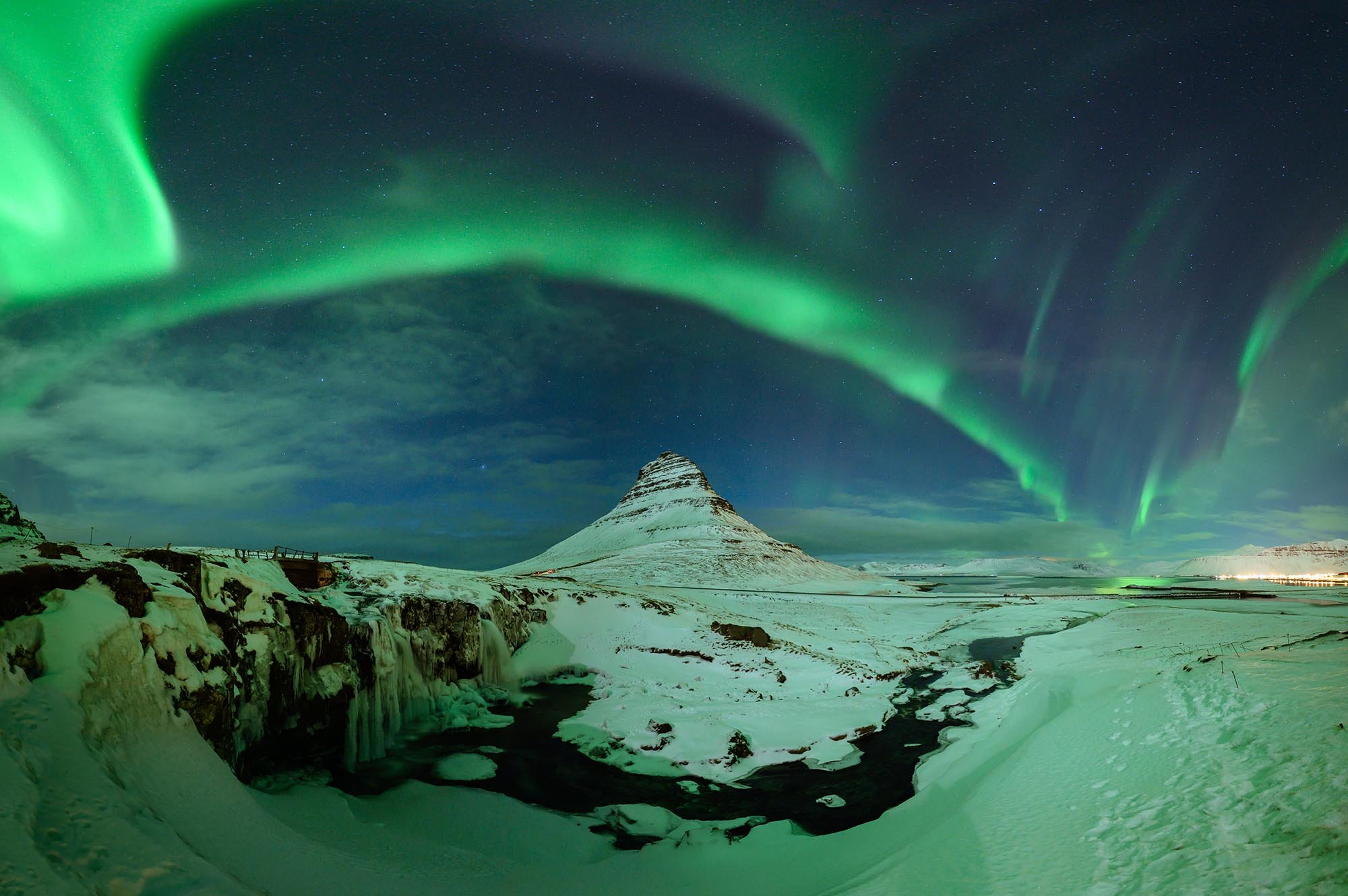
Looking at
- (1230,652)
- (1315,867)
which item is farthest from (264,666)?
(1230,652)

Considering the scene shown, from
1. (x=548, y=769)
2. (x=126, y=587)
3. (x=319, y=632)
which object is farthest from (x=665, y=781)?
(x=126, y=587)

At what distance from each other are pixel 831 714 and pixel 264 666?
17159mm

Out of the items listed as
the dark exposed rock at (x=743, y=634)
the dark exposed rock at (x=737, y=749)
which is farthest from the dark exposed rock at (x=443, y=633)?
the dark exposed rock at (x=743, y=634)

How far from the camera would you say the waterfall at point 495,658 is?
23516 mm

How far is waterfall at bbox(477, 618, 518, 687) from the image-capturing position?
23516 millimetres

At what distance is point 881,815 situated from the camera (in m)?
11.8

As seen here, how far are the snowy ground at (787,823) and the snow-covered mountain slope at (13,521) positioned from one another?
360 inches

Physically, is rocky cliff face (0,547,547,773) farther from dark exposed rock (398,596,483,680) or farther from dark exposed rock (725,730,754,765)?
dark exposed rock (725,730,754,765)

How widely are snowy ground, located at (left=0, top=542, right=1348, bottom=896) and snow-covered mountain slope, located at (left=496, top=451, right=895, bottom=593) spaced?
72.6m

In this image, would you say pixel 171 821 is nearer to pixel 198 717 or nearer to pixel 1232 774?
pixel 198 717

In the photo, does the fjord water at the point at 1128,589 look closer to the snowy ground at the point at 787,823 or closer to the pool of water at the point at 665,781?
the pool of water at the point at 665,781

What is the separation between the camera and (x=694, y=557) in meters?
122

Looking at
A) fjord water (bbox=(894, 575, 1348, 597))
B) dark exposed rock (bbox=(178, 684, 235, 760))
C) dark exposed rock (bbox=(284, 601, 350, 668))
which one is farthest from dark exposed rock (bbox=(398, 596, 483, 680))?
fjord water (bbox=(894, 575, 1348, 597))

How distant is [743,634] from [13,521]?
2833 centimetres
